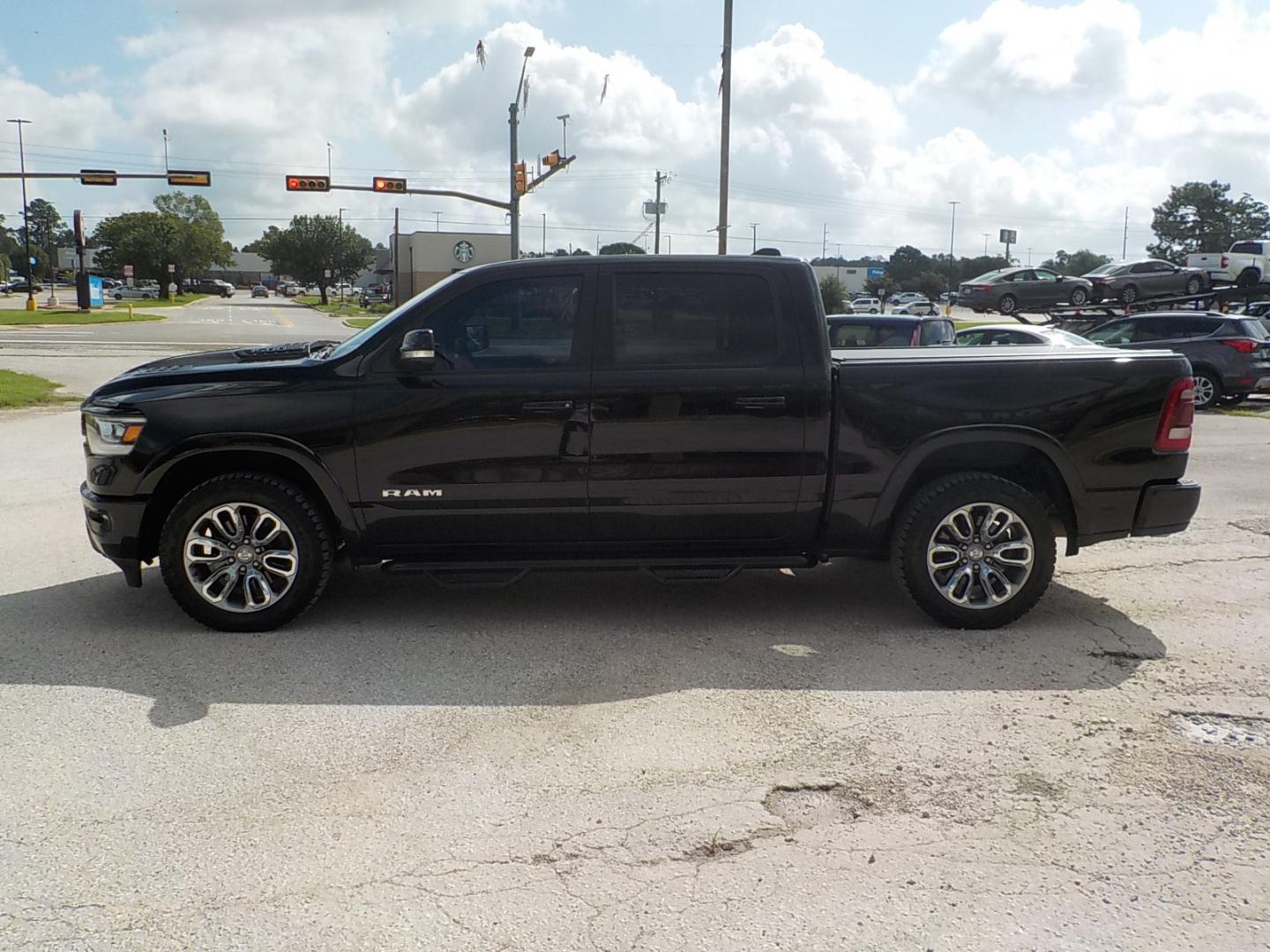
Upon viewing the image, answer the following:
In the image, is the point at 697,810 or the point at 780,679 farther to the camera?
the point at 780,679

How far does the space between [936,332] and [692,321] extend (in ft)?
28.9

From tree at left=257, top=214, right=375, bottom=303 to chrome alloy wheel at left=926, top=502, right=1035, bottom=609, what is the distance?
100787mm

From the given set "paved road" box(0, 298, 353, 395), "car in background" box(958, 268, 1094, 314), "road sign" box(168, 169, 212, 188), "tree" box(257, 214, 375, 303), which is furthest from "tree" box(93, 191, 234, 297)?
"car in background" box(958, 268, 1094, 314)

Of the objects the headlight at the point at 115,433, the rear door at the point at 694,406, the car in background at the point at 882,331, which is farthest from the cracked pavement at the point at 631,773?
the car in background at the point at 882,331

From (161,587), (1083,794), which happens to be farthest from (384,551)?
(1083,794)

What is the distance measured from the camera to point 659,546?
5.52 meters

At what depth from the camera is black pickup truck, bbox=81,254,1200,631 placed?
17.3 feet

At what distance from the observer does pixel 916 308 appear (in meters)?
53.7

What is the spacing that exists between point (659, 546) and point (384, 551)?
1.43m

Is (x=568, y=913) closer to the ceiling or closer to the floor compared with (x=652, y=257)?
closer to the floor

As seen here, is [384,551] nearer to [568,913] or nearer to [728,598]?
[728,598]

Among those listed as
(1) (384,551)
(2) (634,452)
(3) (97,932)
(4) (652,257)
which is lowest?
(3) (97,932)

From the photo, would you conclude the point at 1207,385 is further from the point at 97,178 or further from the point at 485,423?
the point at 97,178

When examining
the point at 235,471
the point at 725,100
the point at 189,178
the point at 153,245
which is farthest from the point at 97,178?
the point at 153,245
